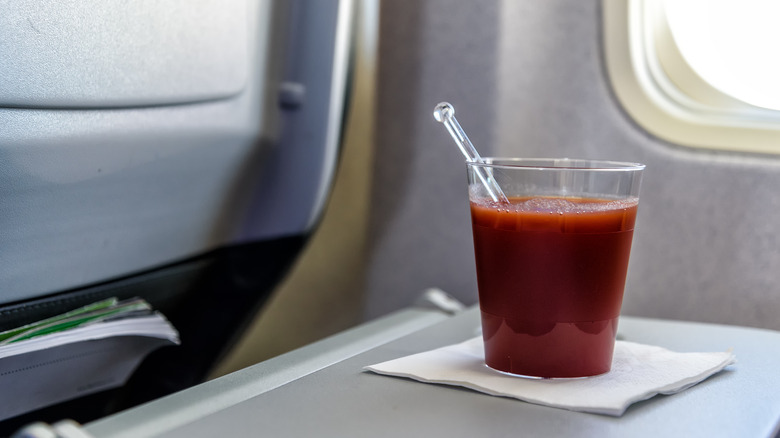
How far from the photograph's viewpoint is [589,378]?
629 millimetres

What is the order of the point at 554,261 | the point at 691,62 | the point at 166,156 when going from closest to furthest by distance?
the point at 554,261 < the point at 166,156 < the point at 691,62

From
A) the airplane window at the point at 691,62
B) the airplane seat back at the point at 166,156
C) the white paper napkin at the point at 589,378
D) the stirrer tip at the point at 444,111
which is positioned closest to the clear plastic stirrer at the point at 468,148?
the stirrer tip at the point at 444,111

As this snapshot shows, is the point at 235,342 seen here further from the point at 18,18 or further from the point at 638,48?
the point at 638,48

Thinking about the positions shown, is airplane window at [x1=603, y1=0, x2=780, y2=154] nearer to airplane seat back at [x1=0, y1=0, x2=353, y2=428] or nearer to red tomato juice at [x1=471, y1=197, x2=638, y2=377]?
airplane seat back at [x1=0, y1=0, x2=353, y2=428]

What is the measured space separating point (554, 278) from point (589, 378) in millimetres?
93

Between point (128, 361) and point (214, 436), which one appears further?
point (128, 361)

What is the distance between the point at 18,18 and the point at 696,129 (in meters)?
0.87

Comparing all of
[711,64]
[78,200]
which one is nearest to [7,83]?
[78,200]

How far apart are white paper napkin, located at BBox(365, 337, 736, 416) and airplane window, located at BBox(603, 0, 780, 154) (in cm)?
47

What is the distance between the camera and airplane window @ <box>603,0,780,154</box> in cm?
109

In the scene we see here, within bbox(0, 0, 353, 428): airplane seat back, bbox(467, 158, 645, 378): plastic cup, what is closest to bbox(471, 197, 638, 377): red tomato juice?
bbox(467, 158, 645, 378): plastic cup

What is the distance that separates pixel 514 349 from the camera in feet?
2.08

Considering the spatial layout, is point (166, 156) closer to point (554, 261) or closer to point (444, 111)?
point (444, 111)

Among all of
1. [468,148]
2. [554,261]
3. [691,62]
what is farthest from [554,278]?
[691,62]
